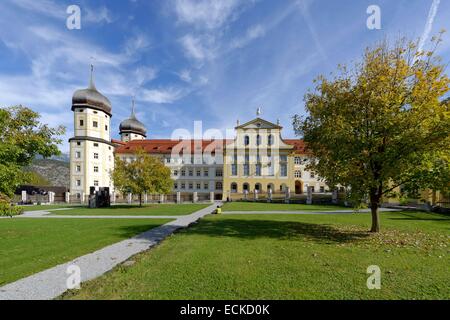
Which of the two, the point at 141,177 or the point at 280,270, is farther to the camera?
the point at 141,177

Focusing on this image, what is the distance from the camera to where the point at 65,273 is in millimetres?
5996

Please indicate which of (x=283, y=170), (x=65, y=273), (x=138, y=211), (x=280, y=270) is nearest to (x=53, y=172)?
(x=283, y=170)

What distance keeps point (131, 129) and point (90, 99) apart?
1979 centimetres

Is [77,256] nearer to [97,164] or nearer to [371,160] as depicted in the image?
[371,160]

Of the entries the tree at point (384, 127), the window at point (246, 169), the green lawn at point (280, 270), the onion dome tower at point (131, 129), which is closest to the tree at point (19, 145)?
Result: the green lawn at point (280, 270)

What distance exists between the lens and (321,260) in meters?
6.78

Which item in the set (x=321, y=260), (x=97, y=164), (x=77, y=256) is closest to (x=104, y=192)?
(x=97, y=164)

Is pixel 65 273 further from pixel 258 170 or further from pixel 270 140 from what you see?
pixel 270 140

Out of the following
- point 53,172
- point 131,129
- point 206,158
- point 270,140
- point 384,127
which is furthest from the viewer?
point 53,172

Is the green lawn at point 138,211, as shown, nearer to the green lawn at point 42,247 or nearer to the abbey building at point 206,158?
the green lawn at point 42,247

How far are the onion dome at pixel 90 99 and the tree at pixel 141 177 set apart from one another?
90.5 feet

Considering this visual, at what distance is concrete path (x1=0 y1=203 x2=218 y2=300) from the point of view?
4848 millimetres

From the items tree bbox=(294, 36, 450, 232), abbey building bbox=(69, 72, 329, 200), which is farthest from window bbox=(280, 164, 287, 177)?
tree bbox=(294, 36, 450, 232)
